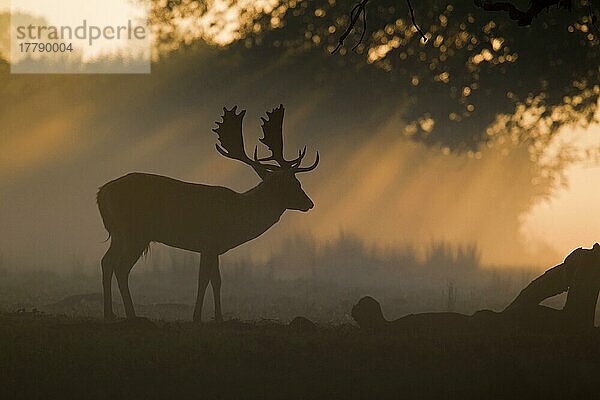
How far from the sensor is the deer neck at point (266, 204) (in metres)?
17.1

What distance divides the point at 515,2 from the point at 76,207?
12455 millimetres

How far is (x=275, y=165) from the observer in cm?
1734

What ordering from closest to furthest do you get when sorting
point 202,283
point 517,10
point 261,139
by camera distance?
point 517,10 < point 202,283 < point 261,139

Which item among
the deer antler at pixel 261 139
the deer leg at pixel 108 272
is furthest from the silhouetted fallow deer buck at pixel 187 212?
the deer antler at pixel 261 139

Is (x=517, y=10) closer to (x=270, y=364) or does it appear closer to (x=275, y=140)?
(x=275, y=140)

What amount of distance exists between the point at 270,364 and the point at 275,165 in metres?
4.71

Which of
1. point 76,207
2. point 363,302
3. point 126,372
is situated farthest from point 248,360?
point 76,207

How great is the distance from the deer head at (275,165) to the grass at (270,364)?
8.92ft

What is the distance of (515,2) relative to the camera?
23078mm

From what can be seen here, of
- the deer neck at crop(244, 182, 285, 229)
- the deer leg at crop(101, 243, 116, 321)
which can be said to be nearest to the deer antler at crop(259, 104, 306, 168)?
the deer neck at crop(244, 182, 285, 229)

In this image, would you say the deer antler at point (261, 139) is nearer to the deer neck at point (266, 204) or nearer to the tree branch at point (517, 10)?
the deer neck at point (266, 204)

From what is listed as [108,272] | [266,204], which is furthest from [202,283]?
[266,204]

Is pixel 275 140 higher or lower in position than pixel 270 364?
higher

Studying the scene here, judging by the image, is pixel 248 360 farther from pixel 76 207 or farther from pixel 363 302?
pixel 76 207
